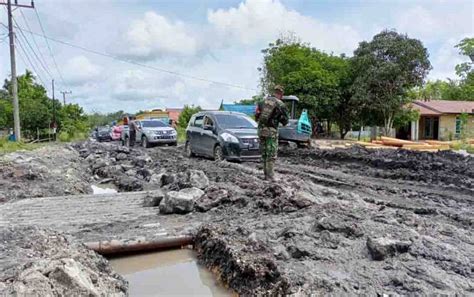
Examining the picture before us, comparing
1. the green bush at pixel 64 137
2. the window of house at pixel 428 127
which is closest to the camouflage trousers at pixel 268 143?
the window of house at pixel 428 127

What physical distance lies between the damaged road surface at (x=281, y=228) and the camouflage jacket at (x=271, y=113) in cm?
125

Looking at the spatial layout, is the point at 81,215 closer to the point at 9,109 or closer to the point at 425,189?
the point at 425,189

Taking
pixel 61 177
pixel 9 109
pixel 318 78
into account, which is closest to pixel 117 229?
pixel 61 177

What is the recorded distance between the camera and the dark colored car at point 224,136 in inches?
488

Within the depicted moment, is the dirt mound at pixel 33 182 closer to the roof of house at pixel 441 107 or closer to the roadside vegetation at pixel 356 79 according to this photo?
the roadside vegetation at pixel 356 79

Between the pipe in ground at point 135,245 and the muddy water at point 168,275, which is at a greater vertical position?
the pipe in ground at point 135,245

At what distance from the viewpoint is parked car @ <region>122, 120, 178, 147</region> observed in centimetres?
2092

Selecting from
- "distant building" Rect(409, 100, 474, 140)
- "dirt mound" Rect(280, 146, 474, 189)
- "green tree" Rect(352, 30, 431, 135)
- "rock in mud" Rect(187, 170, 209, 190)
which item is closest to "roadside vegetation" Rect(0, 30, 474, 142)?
"green tree" Rect(352, 30, 431, 135)

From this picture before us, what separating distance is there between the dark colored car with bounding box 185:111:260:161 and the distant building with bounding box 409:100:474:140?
24640mm

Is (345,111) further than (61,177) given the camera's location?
Yes

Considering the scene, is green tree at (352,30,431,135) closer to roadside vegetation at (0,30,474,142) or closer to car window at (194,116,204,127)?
roadside vegetation at (0,30,474,142)

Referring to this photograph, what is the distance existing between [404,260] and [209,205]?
11.0 feet

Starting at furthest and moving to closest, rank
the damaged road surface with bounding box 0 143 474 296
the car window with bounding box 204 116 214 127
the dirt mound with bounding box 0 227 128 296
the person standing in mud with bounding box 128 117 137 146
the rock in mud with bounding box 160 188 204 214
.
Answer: the person standing in mud with bounding box 128 117 137 146
the car window with bounding box 204 116 214 127
the rock in mud with bounding box 160 188 204 214
the damaged road surface with bounding box 0 143 474 296
the dirt mound with bounding box 0 227 128 296

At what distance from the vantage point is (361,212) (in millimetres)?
5664
